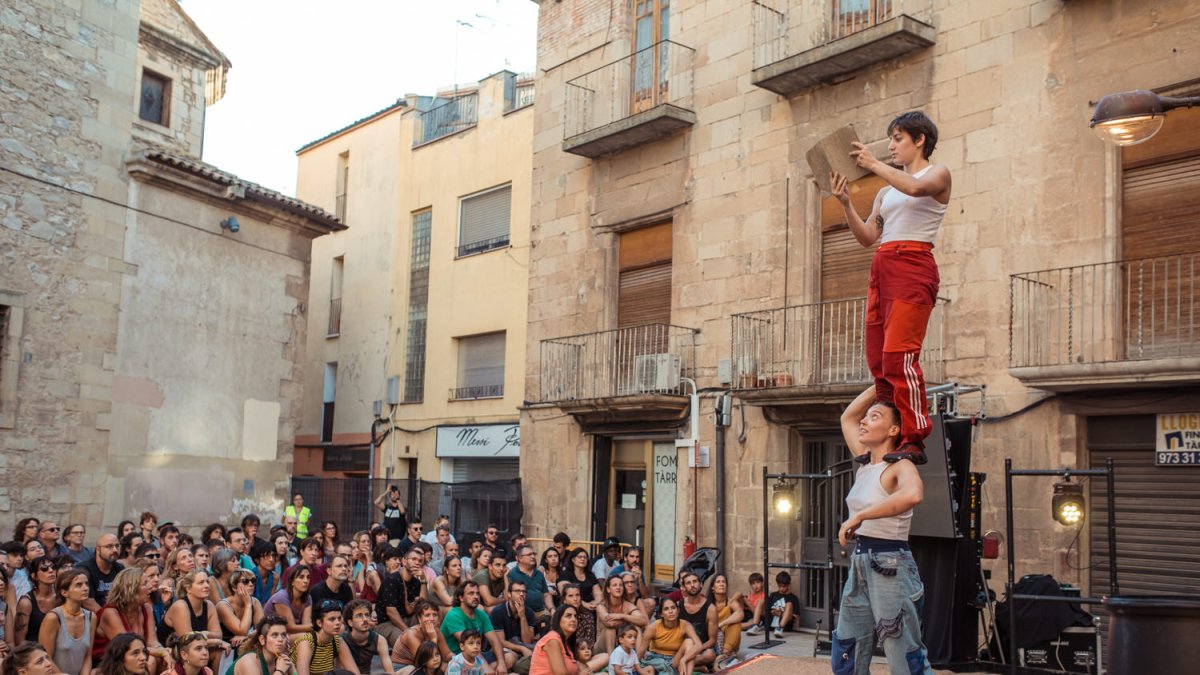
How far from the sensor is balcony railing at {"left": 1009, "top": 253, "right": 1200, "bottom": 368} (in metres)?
11.8

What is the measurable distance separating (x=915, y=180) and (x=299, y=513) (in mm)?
15729

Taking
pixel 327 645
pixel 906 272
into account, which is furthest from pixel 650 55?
pixel 906 272

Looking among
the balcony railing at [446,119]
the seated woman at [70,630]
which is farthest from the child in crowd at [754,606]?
the balcony railing at [446,119]

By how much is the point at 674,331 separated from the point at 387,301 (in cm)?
1070

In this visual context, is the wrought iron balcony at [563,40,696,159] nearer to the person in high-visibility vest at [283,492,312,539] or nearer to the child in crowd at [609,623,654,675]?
the person in high-visibility vest at [283,492,312,539]

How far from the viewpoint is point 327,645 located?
10070 millimetres

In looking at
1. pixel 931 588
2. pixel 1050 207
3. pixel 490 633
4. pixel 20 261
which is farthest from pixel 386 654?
pixel 20 261

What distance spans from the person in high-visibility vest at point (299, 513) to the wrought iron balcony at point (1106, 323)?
35.4ft

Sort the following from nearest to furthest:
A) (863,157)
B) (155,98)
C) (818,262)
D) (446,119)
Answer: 1. (863,157)
2. (818,262)
3. (155,98)
4. (446,119)

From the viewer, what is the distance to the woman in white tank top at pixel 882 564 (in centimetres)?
519

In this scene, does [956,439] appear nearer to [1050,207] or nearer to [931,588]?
[931,588]

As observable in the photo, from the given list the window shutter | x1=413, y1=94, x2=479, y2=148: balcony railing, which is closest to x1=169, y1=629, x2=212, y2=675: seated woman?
the window shutter

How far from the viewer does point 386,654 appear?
10648 mm

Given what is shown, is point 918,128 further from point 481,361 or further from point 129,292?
point 481,361
